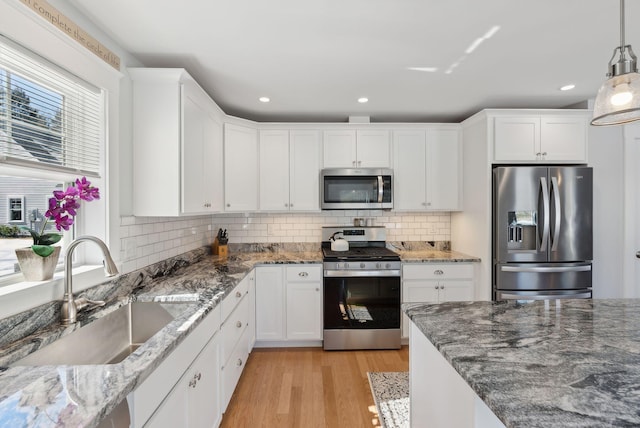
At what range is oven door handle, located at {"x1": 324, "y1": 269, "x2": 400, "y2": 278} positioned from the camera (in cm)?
309

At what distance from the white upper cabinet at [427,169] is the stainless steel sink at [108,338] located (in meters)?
2.55

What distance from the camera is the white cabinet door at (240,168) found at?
311 cm

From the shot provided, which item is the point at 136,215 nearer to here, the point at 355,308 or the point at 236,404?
the point at 236,404

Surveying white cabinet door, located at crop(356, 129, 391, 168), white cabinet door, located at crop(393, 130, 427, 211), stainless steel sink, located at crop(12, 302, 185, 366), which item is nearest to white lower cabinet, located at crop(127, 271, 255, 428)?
stainless steel sink, located at crop(12, 302, 185, 366)

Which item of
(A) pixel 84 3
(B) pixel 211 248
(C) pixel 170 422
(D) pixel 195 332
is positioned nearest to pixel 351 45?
(A) pixel 84 3

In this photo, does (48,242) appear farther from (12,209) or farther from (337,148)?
(337,148)

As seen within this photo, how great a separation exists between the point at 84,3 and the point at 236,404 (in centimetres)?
263

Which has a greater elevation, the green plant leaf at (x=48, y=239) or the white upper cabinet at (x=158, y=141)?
the white upper cabinet at (x=158, y=141)

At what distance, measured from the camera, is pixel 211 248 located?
Result: 353cm

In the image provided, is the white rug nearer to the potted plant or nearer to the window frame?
the potted plant

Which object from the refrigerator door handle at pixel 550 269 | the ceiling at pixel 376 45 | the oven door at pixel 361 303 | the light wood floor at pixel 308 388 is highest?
the ceiling at pixel 376 45

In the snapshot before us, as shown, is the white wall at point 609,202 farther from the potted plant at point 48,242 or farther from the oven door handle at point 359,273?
the potted plant at point 48,242

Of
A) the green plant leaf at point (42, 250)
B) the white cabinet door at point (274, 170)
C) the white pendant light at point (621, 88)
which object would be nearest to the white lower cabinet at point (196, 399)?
the green plant leaf at point (42, 250)

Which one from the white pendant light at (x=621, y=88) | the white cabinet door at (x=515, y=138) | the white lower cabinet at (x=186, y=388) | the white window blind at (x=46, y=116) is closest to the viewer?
the white lower cabinet at (x=186, y=388)
